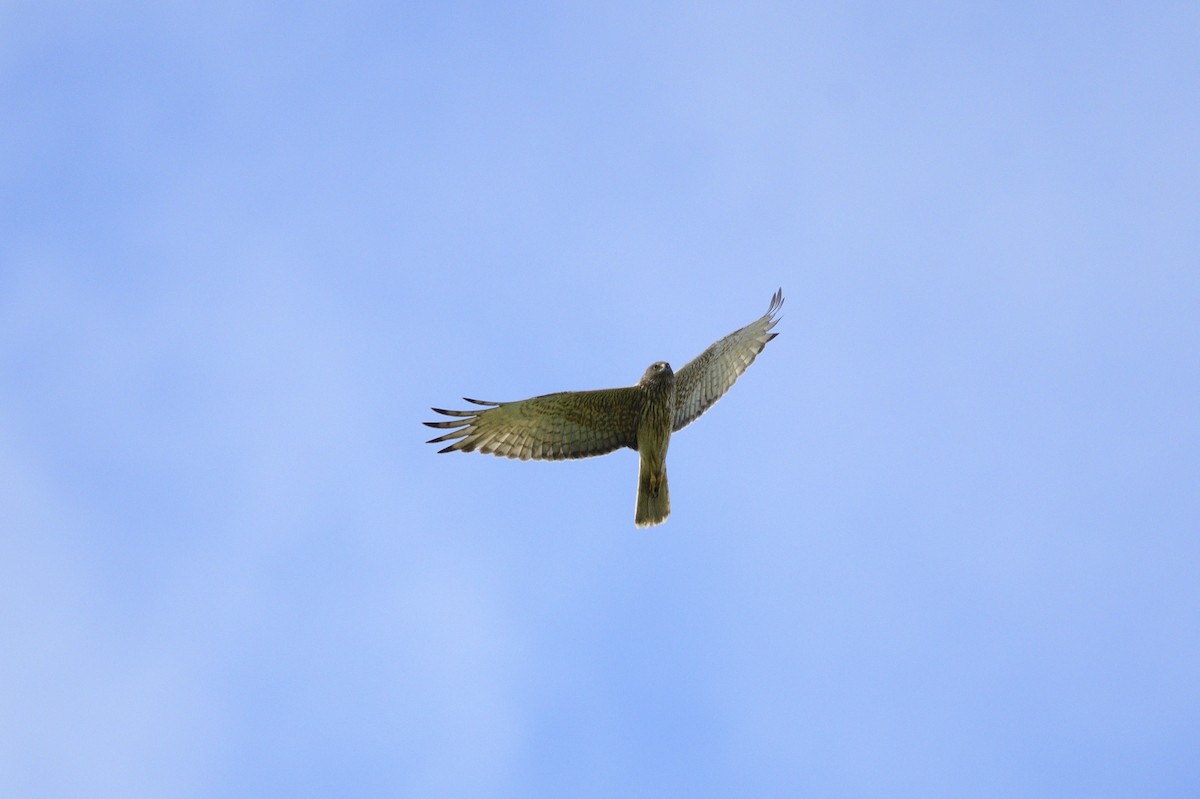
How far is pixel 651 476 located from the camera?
11.6 meters

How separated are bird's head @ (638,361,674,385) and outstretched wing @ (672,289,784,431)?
0.39 metres

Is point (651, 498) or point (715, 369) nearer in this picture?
point (651, 498)

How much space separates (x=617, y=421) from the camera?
11.8 m

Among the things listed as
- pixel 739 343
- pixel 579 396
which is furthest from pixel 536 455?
pixel 739 343

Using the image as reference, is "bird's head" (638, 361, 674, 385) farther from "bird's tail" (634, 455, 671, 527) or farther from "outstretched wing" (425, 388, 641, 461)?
"bird's tail" (634, 455, 671, 527)

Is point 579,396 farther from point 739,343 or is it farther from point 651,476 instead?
point 739,343

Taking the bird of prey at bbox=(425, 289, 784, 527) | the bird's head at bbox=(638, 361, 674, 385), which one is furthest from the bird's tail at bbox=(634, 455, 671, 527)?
the bird's head at bbox=(638, 361, 674, 385)

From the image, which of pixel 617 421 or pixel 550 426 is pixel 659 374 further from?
pixel 550 426

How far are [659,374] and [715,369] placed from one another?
41.0 inches

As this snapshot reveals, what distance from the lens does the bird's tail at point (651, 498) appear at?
38.0 feet

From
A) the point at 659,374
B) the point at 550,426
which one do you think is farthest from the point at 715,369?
the point at 550,426

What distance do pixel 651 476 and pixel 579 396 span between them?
3.50 ft

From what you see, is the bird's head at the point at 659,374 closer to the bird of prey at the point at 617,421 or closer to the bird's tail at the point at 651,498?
the bird of prey at the point at 617,421

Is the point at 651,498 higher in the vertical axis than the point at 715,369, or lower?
lower
